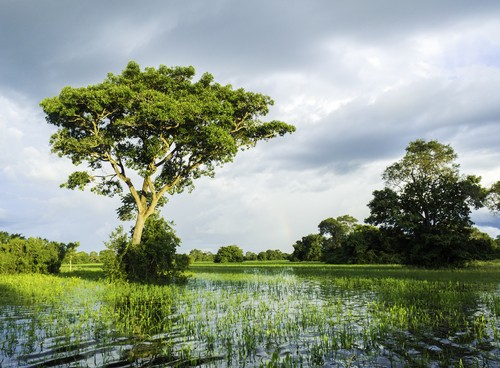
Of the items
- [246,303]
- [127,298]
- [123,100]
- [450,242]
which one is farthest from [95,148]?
[450,242]

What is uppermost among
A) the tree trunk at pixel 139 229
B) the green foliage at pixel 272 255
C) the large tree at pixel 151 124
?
the large tree at pixel 151 124

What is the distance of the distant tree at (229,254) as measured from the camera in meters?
98.7

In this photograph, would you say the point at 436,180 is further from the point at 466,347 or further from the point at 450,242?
the point at 466,347

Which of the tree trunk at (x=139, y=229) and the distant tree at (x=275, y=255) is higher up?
the tree trunk at (x=139, y=229)

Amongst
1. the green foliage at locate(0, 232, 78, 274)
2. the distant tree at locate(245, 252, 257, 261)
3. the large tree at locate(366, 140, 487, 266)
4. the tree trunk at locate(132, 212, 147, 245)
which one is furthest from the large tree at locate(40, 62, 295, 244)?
the distant tree at locate(245, 252, 257, 261)

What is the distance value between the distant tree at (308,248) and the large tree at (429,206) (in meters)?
43.9

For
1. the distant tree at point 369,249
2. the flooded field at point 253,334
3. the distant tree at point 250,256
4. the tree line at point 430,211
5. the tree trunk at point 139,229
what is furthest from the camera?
the distant tree at point 250,256

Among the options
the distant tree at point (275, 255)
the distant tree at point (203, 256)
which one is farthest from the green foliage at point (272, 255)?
the distant tree at point (203, 256)

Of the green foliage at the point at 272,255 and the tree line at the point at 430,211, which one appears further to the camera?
the green foliage at the point at 272,255

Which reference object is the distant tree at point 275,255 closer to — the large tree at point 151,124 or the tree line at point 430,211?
the tree line at point 430,211

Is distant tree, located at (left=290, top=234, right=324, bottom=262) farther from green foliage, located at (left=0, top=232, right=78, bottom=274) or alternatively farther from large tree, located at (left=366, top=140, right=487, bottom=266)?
green foliage, located at (left=0, top=232, right=78, bottom=274)

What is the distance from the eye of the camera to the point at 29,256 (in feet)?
124

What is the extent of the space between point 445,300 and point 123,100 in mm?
25366

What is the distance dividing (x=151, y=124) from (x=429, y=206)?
43.0 metres
